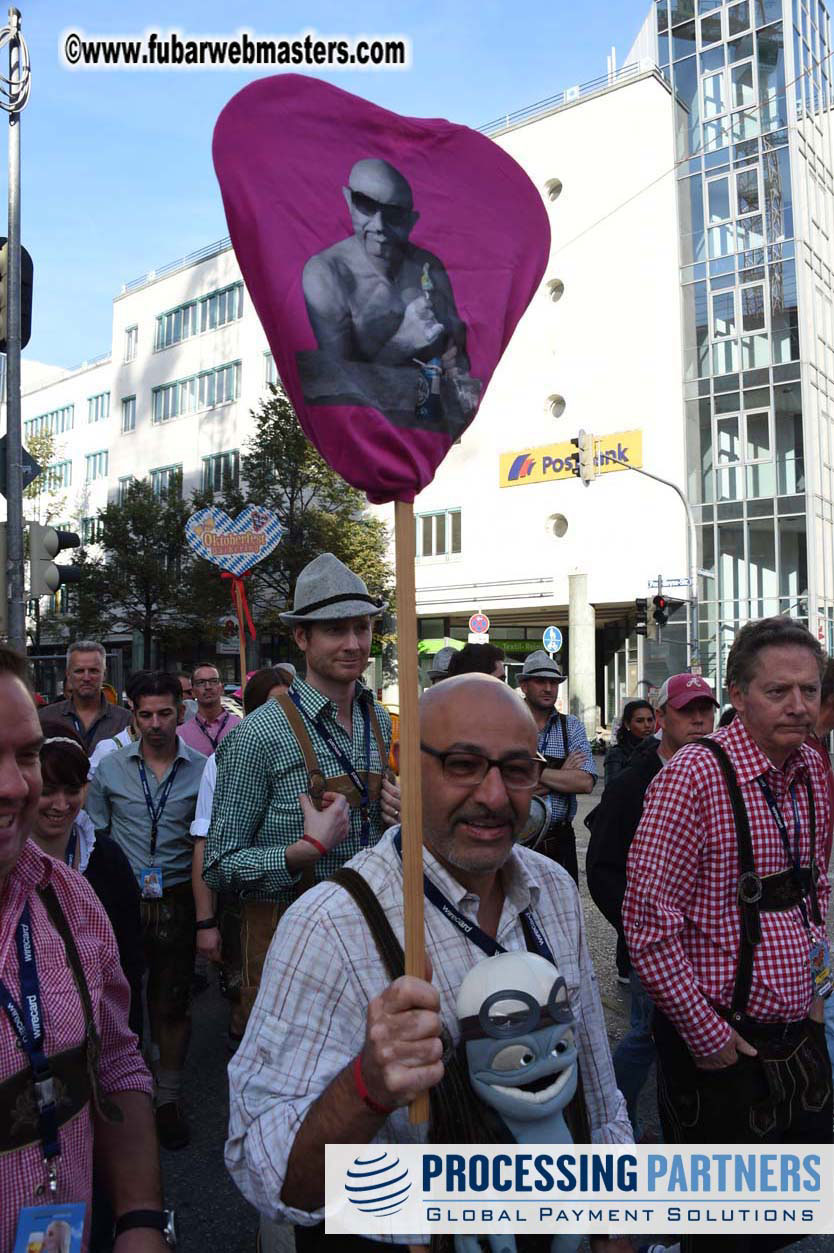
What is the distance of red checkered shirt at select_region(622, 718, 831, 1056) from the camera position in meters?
2.75

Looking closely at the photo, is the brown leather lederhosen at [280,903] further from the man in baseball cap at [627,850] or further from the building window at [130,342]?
the building window at [130,342]

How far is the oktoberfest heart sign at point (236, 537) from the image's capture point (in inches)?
480

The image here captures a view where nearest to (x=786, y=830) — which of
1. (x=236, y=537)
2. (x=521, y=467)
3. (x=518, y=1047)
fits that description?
(x=518, y=1047)

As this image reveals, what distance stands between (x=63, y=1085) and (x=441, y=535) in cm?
3359

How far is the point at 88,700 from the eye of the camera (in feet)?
21.4

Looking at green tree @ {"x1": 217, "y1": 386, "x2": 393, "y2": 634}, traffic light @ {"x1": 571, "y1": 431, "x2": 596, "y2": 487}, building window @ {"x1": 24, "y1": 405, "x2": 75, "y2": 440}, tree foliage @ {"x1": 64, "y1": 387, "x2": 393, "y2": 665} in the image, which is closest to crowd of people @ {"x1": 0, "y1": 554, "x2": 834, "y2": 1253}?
traffic light @ {"x1": 571, "y1": 431, "x2": 596, "y2": 487}

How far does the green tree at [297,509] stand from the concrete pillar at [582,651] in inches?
236

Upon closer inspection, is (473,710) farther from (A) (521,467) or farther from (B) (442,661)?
(A) (521,467)

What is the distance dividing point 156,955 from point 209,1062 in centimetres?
97

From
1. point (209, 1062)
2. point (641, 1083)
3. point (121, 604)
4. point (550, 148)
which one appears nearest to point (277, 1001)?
point (641, 1083)

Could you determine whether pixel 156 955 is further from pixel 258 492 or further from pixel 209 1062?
pixel 258 492

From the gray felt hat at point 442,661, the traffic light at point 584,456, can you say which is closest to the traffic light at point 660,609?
the traffic light at point 584,456

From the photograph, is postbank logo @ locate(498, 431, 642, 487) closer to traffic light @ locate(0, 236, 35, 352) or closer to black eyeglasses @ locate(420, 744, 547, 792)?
traffic light @ locate(0, 236, 35, 352)

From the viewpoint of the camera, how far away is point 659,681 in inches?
1178
